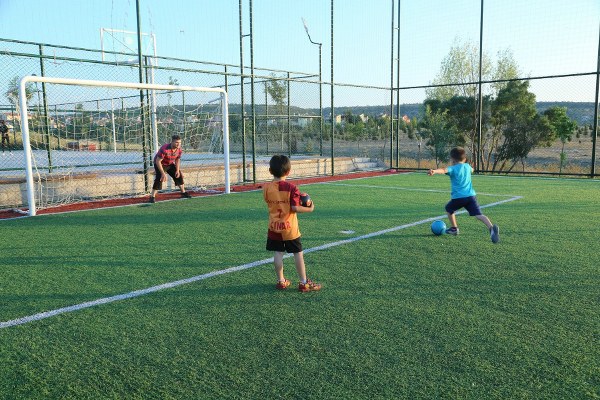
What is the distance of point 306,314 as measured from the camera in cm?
405

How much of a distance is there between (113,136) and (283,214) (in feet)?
37.5

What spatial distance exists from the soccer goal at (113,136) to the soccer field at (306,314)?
336 cm

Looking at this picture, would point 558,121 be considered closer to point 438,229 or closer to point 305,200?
point 438,229

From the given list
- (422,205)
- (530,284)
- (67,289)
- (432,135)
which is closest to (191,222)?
(67,289)

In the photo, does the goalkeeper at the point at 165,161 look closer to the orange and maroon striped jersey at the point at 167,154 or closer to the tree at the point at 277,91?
the orange and maroon striped jersey at the point at 167,154

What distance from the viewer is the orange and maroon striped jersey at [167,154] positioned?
1099 cm

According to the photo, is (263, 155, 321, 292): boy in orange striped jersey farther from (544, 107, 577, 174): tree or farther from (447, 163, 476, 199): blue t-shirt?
(544, 107, 577, 174): tree

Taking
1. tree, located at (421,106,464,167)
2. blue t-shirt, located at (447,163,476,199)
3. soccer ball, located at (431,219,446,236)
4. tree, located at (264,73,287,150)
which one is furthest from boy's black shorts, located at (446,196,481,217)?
tree, located at (421,106,464,167)

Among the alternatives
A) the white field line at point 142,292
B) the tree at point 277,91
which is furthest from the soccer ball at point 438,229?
the tree at point 277,91

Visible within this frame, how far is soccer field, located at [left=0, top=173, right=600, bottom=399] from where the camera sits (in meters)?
2.93

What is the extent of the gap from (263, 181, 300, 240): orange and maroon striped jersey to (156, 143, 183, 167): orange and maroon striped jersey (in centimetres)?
697

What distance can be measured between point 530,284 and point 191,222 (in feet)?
18.0

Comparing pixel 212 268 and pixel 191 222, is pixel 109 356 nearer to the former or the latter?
pixel 212 268

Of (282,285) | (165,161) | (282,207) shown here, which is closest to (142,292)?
(282,285)
